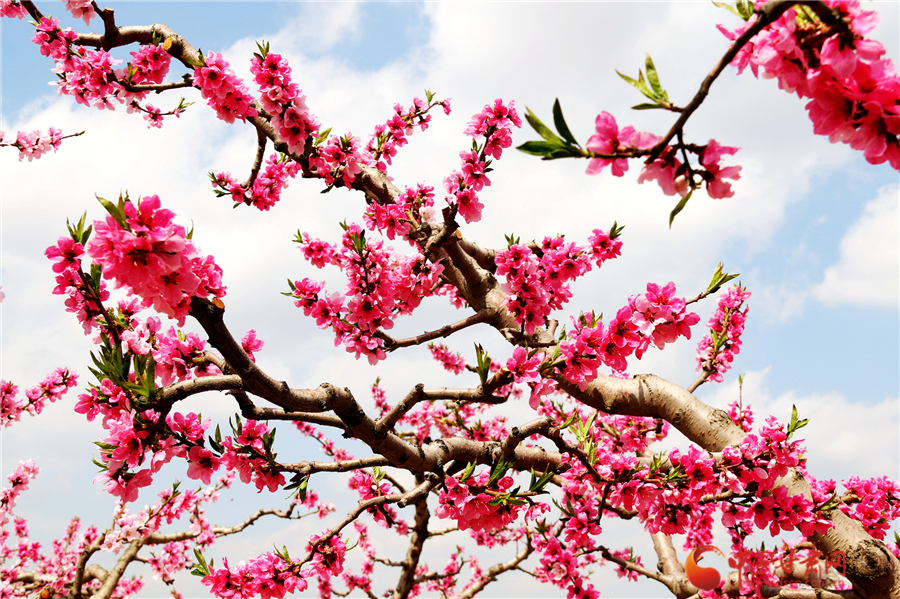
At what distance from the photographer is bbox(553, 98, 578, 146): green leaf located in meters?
1.32

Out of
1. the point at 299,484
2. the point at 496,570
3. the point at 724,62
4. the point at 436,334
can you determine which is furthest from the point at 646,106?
the point at 496,570

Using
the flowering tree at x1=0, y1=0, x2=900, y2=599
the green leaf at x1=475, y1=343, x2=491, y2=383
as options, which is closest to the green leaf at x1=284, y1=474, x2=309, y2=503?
the flowering tree at x1=0, y1=0, x2=900, y2=599

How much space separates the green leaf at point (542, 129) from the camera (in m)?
1.33

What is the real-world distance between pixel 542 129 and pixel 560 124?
0.05 metres

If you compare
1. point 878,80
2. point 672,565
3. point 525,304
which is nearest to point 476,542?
point 672,565

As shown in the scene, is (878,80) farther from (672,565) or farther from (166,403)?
(672,565)

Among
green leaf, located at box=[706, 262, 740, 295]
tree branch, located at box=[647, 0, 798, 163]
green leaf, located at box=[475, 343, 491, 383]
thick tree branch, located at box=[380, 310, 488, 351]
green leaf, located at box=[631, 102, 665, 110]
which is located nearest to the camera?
tree branch, located at box=[647, 0, 798, 163]

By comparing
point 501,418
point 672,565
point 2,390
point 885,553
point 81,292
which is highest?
point 501,418

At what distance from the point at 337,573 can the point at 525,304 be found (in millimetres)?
2249

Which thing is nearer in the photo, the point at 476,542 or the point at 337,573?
the point at 337,573

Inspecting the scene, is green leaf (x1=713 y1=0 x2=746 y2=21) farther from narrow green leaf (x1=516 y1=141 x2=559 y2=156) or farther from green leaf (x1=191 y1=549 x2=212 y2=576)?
green leaf (x1=191 y1=549 x2=212 y2=576)

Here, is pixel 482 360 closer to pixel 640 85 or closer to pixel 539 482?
pixel 539 482

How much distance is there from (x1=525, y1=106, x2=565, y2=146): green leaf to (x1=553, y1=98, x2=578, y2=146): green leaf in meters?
0.02

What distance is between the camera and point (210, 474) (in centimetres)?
267
